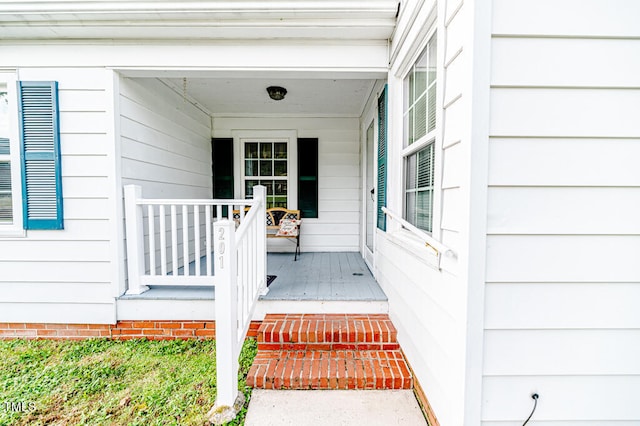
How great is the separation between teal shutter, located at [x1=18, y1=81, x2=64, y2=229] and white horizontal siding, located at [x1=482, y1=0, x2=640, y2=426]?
332 centimetres

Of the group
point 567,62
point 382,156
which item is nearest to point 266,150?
point 382,156

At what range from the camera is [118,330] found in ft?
8.34

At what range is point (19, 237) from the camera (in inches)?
97.0

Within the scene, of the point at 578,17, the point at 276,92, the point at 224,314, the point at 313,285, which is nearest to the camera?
the point at 578,17

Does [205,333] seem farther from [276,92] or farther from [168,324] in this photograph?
[276,92]

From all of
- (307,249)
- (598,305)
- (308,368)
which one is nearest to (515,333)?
(598,305)

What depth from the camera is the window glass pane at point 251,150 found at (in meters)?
4.56

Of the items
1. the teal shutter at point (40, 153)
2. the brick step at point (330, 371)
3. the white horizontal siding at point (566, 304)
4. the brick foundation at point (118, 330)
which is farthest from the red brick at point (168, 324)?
the white horizontal siding at point (566, 304)

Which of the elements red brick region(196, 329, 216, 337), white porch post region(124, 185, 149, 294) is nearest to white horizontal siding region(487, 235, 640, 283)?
red brick region(196, 329, 216, 337)

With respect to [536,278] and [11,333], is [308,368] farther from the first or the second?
[11,333]

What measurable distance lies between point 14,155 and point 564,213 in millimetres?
3958

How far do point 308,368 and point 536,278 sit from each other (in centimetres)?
150

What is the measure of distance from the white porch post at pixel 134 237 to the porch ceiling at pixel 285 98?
1.59 metres

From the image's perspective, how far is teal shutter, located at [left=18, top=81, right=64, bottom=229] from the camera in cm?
240
